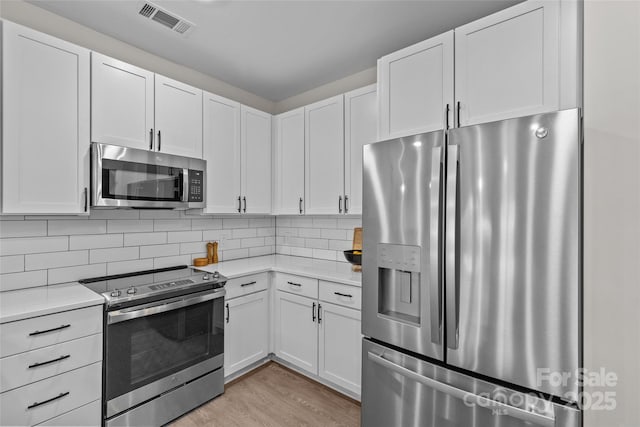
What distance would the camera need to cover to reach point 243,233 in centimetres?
318

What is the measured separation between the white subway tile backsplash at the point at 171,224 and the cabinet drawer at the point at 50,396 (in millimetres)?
1105

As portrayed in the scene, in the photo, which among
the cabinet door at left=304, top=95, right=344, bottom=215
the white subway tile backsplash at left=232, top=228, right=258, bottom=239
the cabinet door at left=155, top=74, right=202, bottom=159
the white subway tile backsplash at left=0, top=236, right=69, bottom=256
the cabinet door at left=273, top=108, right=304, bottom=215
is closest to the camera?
the white subway tile backsplash at left=0, top=236, right=69, bottom=256

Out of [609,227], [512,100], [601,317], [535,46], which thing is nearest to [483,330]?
[601,317]

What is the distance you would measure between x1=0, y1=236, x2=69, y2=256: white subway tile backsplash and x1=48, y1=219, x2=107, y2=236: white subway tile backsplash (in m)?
0.04

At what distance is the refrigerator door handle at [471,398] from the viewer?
1.06m

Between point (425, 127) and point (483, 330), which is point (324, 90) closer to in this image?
point (425, 127)

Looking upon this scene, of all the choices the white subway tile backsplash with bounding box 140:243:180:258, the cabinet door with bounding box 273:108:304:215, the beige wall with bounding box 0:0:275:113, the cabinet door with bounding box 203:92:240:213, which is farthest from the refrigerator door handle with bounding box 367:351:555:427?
the beige wall with bounding box 0:0:275:113

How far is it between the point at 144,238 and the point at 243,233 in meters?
0.97

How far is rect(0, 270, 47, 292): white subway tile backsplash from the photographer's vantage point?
1.80 metres

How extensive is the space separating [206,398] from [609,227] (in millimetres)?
2505

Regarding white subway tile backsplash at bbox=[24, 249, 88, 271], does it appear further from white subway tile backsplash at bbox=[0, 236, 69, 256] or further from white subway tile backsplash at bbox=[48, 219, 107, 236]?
white subway tile backsplash at bbox=[48, 219, 107, 236]

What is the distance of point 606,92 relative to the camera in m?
0.33

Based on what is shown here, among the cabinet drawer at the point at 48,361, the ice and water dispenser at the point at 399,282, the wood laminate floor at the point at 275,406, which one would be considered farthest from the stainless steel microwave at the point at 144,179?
the ice and water dispenser at the point at 399,282

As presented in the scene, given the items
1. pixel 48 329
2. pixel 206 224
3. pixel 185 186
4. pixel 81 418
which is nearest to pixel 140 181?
pixel 185 186
